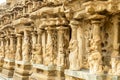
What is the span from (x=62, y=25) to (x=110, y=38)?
2.50 meters

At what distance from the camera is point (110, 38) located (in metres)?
6.72

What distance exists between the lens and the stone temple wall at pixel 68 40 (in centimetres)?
638

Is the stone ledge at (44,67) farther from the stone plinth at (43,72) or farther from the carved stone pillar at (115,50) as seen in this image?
the carved stone pillar at (115,50)

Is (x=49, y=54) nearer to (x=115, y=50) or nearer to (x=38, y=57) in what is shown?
(x=38, y=57)

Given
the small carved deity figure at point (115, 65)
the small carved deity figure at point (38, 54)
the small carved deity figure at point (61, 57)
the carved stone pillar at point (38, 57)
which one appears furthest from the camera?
the small carved deity figure at point (38, 54)

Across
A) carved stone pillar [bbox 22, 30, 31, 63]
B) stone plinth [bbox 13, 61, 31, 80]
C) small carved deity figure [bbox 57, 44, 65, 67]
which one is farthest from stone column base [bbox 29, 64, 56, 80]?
carved stone pillar [bbox 22, 30, 31, 63]

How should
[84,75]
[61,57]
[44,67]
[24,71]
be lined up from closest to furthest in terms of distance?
[84,75], [61,57], [44,67], [24,71]

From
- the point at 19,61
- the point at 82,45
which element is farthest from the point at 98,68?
the point at 19,61

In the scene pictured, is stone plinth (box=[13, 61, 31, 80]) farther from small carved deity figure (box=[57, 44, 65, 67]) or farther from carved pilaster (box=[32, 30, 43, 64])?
small carved deity figure (box=[57, 44, 65, 67])

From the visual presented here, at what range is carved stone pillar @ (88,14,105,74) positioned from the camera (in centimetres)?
635

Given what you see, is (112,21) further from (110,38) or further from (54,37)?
(54,37)

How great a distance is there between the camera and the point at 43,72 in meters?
9.94

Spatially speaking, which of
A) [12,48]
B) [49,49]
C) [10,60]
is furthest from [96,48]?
[10,60]

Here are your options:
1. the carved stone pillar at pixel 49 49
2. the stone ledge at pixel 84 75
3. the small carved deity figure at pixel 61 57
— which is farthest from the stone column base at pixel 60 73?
the stone ledge at pixel 84 75
